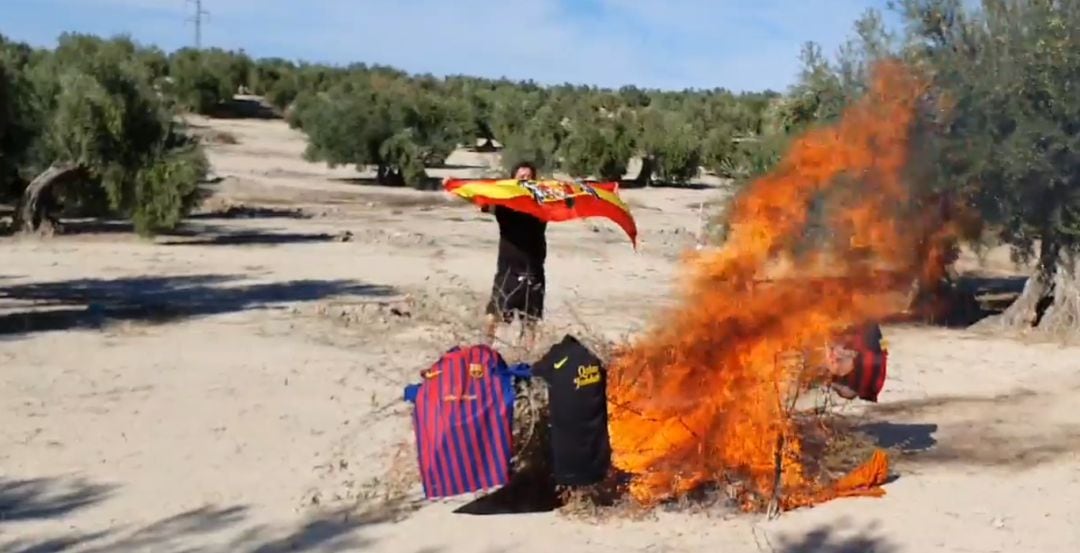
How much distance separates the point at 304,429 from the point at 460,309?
4.15 m

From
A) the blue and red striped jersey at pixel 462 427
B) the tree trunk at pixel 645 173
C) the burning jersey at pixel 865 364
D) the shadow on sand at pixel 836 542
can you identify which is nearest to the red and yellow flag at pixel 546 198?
the burning jersey at pixel 865 364

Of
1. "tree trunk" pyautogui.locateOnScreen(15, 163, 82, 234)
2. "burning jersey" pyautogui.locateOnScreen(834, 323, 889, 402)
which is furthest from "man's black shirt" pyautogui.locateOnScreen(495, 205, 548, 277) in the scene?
"tree trunk" pyautogui.locateOnScreen(15, 163, 82, 234)

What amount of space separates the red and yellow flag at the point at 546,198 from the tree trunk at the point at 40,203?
12884mm

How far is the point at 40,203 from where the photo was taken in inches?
803

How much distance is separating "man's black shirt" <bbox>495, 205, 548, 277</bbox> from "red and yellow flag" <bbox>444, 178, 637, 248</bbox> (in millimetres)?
709

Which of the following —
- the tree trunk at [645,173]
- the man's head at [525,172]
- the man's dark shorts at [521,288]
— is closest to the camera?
the man's head at [525,172]

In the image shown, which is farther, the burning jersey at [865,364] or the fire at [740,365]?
the burning jersey at [865,364]

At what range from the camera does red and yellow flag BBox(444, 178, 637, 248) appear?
9.09 metres

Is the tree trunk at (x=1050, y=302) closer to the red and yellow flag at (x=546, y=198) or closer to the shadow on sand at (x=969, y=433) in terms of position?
the shadow on sand at (x=969, y=433)

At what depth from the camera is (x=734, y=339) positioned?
7539 millimetres

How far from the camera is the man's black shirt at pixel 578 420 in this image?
6957 mm

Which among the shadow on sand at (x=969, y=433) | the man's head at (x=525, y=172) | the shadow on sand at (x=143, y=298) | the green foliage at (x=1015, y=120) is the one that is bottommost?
the shadow on sand at (x=969, y=433)

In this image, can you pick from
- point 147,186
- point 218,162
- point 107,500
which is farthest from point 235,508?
point 218,162

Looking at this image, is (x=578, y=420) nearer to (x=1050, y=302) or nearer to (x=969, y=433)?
(x=969, y=433)
